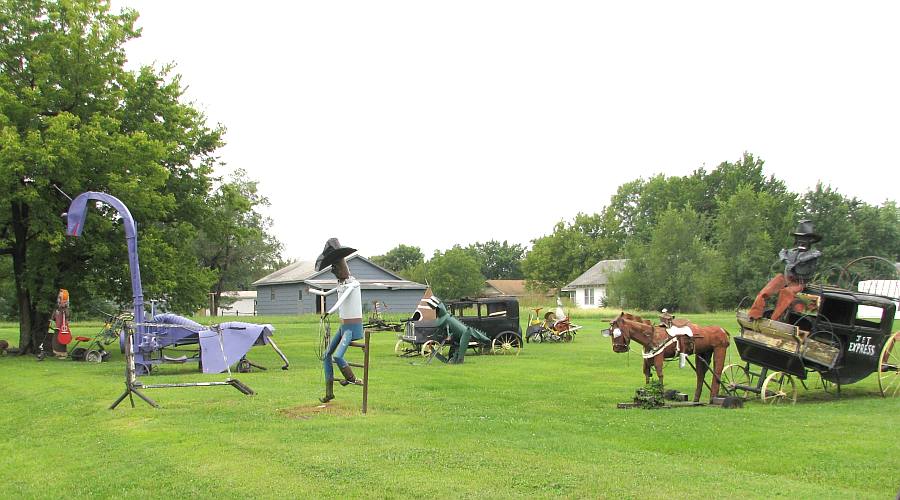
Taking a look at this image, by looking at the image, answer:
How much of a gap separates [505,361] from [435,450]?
42.9ft

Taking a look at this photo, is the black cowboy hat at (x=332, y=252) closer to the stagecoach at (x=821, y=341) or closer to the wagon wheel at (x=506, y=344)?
the stagecoach at (x=821, y=341)

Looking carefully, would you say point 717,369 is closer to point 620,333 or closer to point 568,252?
point 620,333

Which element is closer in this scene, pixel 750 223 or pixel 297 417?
pixel 297 417

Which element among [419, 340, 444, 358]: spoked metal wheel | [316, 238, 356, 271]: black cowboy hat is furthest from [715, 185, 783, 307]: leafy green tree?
[316, 238, 356, 271]: black cowboy hat

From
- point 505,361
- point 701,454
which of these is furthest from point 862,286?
Result: point 701,454

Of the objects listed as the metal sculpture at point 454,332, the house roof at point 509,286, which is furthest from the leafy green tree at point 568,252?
the metal sculpture at point 454,332

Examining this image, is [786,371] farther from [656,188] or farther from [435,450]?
[656,188]

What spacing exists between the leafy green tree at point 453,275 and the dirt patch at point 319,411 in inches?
2205

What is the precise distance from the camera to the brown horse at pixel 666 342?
41.8ft

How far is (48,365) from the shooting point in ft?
68.4

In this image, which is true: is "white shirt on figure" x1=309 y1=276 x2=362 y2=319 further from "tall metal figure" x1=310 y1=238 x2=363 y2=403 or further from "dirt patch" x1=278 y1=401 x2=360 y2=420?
"dirt patch" x1=278 y1=401 x2=360 y2=420

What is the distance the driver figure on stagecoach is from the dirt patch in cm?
707

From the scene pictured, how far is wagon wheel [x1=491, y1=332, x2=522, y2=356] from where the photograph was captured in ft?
81.1

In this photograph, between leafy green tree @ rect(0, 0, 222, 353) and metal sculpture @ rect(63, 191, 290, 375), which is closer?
metal sculpture @ rect(63, 191, 290, 375)
